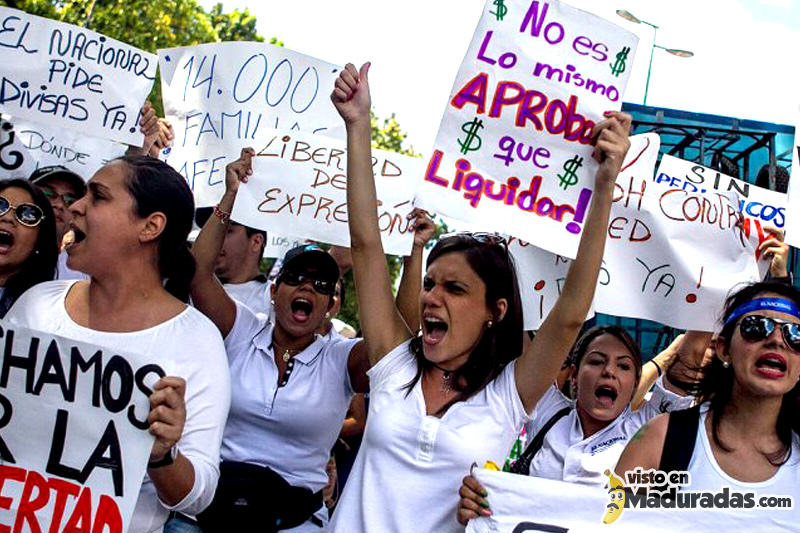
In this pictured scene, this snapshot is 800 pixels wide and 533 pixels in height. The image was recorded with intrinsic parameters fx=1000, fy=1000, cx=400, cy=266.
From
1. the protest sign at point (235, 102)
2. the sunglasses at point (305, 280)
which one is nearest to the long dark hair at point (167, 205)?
the sunglasses at point (305, 280)

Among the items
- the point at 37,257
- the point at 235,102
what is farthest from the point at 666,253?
the point at 37,257

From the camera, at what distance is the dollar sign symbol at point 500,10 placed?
12.4ft

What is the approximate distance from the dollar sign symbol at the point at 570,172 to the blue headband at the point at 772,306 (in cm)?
82

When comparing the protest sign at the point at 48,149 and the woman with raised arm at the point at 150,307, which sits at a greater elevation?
the protest sign at the point at 48,149

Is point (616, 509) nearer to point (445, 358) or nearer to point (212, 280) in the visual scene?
point (445, 358)

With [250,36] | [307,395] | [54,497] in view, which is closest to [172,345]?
[54,497]

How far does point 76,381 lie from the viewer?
2744 mm

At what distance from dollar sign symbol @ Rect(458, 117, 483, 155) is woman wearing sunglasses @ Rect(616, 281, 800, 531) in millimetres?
1137

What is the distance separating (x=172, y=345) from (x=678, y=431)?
149 centimetres

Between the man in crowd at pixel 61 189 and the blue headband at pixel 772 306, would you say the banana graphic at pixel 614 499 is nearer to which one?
the blue headband at pixel 772 306

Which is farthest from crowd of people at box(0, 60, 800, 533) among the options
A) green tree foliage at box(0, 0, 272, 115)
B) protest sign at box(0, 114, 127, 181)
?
green tree foliage at box(0, 0, 272, 115)

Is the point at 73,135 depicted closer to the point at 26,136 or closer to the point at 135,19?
the point at 26,136

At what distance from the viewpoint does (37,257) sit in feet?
12.3

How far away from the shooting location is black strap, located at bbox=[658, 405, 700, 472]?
112 inches
